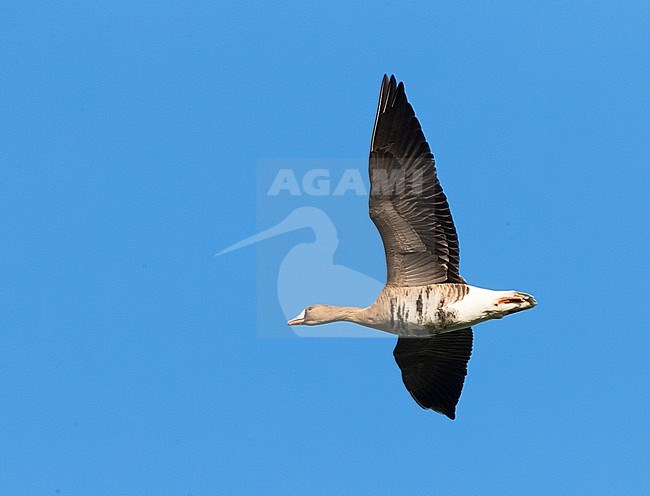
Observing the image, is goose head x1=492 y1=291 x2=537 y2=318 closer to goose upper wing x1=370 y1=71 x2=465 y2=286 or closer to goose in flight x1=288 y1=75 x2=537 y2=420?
goose in flight x1=288 y1=75 x2=537 y2=420

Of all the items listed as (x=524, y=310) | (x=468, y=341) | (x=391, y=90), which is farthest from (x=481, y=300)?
(x=391, y=90)

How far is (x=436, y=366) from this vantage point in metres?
20.3

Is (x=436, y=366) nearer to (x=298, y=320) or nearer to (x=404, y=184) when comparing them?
(x=298, y=320)

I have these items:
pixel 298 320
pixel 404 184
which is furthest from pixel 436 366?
pixel 404 184

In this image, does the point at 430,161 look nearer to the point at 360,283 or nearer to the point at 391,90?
the point at 391,90

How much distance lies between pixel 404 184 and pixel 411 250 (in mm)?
1216

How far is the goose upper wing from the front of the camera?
1789 centimetres

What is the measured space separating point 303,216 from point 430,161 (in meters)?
3.31

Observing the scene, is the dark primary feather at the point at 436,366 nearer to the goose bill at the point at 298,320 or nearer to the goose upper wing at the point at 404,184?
the goose bill at the point at 298,320

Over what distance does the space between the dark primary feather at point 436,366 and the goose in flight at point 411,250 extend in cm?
33

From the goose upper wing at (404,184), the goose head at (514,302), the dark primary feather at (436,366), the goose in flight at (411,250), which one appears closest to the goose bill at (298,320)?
the goose in flight at (411,250)

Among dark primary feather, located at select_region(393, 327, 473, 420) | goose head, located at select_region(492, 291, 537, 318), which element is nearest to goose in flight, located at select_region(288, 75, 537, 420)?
goose head, located at select_region(492, 291, 537, 318)

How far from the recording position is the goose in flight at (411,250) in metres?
17.9

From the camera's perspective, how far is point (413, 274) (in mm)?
18797
